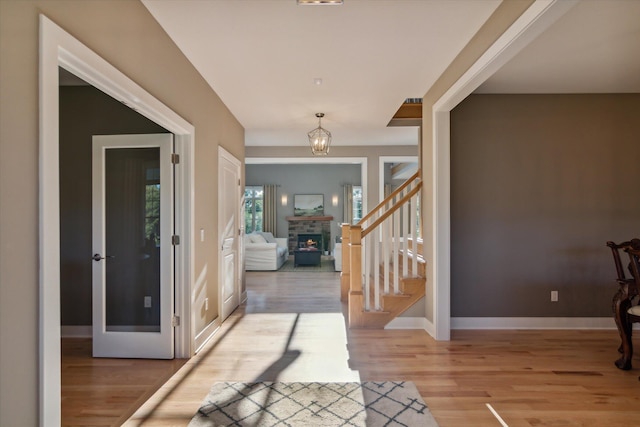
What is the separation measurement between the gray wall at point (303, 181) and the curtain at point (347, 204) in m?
0.14

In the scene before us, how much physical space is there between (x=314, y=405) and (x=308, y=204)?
30.0 ft

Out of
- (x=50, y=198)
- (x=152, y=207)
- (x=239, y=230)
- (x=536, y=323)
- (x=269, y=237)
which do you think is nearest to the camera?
(x=50, y=198)

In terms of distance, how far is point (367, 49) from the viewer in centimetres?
306

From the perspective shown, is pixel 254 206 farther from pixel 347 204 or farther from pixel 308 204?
pixel 347 204

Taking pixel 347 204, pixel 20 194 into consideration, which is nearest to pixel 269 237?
pixel 347 204

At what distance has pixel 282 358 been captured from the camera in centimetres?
323

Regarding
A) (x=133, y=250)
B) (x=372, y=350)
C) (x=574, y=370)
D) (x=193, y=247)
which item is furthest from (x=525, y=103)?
(x=133, y=250)

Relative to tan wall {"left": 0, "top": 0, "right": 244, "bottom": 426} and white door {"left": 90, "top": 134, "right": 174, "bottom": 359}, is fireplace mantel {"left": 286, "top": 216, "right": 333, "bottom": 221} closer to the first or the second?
white door {"left": 90, "top": 134, "right": 174, "bottom": 359}

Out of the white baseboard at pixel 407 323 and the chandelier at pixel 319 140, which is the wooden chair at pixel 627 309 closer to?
the white baseboard at pixel 407 323

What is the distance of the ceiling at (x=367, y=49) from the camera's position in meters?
2.49

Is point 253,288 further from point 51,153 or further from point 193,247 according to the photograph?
point 51,153

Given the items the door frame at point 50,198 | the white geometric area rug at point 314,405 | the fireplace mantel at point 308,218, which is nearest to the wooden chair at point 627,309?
the white geometric area rug at point 314,405

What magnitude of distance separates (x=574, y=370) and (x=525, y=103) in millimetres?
2774

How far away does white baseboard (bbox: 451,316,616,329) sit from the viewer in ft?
13.3
